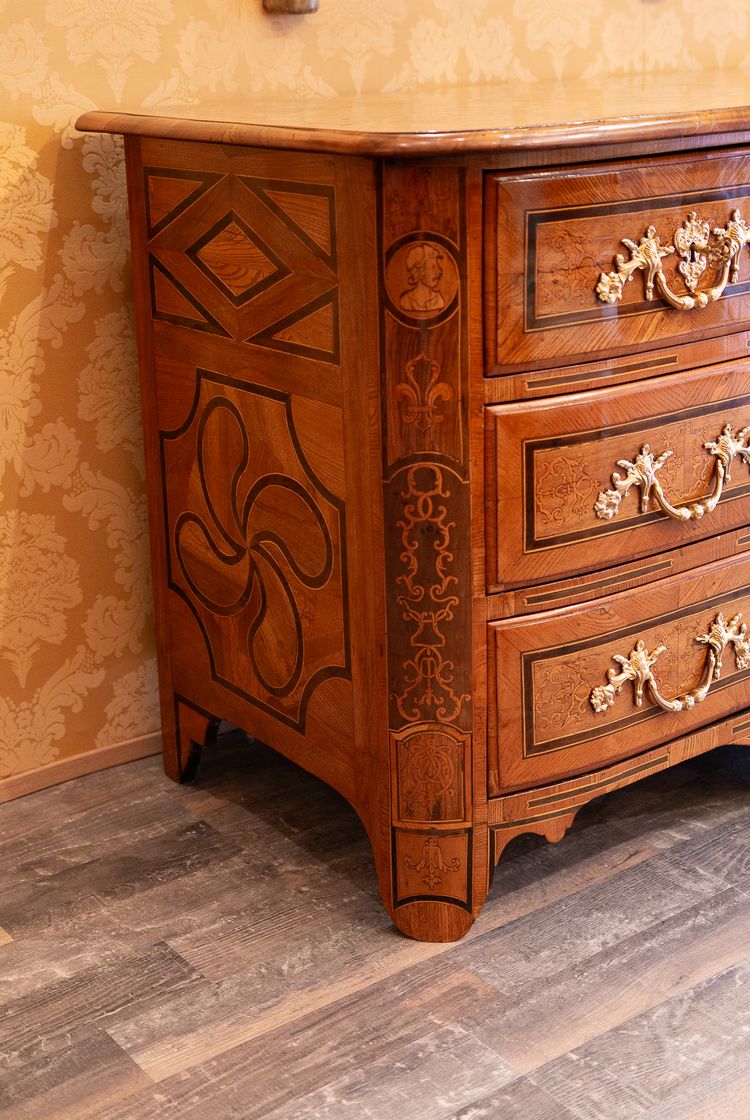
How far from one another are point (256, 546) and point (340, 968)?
549 mm

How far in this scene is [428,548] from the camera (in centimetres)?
151

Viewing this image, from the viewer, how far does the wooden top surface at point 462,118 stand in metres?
1.35

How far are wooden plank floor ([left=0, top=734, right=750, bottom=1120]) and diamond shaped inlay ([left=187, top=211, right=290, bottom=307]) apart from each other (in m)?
0.78

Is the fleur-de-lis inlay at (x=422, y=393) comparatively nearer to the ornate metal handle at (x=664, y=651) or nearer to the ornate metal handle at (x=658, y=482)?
the ornate metal handle at (x=658, y=482)

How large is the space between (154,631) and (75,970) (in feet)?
2.10

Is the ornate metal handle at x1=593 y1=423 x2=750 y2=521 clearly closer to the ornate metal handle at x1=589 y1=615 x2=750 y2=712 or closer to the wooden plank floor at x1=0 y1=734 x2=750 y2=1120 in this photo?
the ornate metal handle at x1=589 y1=615 x2=750 y2=712

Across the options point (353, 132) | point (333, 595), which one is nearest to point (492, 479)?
point (333, 595)

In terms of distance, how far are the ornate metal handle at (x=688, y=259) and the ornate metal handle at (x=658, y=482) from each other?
0.18 meters

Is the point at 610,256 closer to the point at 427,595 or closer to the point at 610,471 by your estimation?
the point at 610,471

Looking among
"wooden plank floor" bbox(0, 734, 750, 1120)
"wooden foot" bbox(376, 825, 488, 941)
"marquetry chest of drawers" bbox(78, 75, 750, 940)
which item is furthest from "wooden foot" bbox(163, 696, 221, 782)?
"wooden foot" bbox(376, 825, 488, 941)

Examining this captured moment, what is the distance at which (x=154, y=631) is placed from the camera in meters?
2.13

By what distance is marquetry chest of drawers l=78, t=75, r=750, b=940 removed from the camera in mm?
1432

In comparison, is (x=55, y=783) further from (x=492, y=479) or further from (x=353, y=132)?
(x=353, y=132)

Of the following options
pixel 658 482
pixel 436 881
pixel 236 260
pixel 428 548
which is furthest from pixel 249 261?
pixel 436 881
